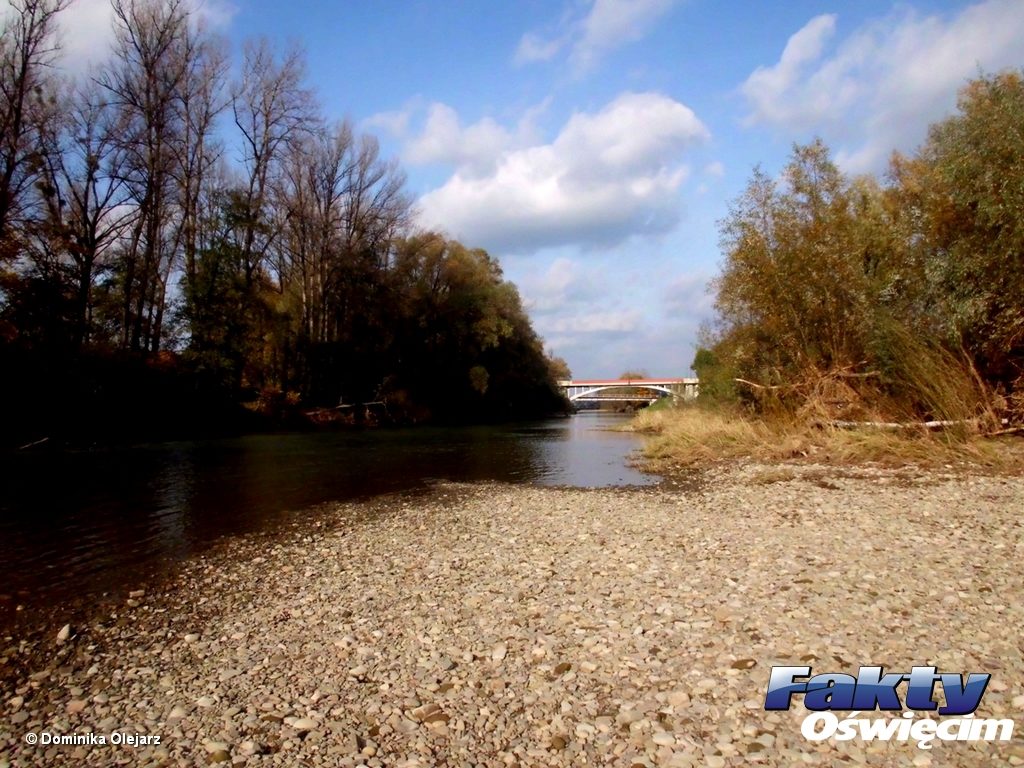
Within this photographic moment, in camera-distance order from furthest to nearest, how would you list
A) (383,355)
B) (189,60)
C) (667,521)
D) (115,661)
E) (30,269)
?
(383,355) → (189,60) → (30,269) → (667,521) → (115,661)

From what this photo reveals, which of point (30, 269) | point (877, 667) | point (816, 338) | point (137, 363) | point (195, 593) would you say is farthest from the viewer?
point (137, 363)

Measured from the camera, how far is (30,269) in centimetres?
2733

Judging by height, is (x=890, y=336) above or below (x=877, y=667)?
above

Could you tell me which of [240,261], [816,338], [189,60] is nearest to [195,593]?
[816,338]

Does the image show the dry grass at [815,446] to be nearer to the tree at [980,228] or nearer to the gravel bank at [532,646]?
the tree at [980,228]

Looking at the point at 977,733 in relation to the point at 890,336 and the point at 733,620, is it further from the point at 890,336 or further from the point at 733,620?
the point at 890,336

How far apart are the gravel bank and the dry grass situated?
17.5 ft

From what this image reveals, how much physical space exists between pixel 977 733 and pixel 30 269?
34827mm

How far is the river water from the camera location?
8.51 meters

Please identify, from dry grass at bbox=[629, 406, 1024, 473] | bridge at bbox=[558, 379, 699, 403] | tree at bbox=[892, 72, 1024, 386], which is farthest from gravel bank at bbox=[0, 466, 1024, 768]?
bridge at bbox=[558, 379, 699, 403]

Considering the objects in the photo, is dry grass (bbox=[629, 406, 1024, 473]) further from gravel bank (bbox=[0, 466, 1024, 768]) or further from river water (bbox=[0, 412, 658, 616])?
gravel bank (bbox=[0, 466, 1024, 768])

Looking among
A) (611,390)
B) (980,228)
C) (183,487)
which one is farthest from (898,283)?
(611,390)

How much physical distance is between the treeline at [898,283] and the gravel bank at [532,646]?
23.6 ft

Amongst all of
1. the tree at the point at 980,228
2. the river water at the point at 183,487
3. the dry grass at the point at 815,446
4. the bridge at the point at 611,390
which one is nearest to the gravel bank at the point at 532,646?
the river water at the point at 183,487
